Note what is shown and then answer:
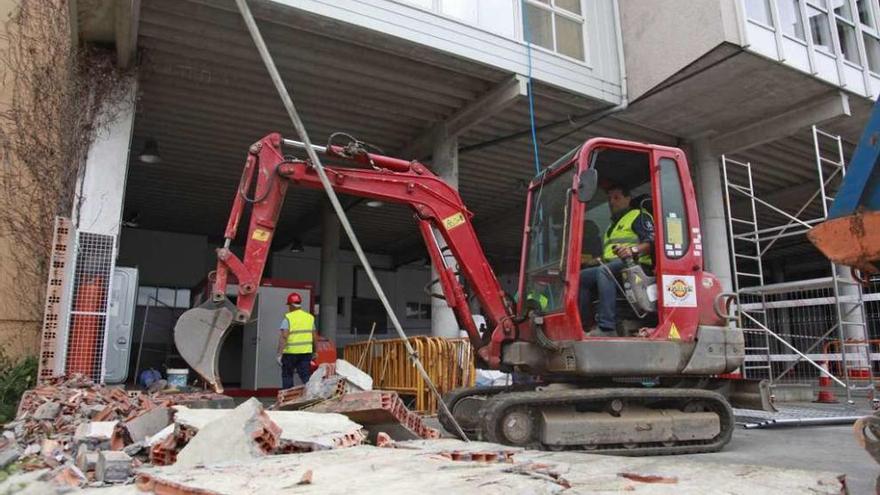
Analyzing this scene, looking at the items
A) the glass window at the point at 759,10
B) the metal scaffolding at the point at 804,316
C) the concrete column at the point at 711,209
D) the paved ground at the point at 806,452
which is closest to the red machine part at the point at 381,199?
the paved ground at the point at 806,452

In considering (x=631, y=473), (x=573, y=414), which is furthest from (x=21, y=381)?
(x=631, y=473)

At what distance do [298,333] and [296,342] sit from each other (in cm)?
15

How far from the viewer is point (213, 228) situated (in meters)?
23.0

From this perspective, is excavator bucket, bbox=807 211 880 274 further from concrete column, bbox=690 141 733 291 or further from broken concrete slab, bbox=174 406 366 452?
concrete column, bbox=690 141 733 291

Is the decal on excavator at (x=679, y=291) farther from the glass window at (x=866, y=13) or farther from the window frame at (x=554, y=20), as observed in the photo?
the glass window at (x=866, y=13)

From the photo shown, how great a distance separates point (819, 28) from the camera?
12336 millimetres

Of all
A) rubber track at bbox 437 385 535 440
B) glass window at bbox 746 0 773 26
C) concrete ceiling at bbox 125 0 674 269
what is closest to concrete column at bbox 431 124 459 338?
concrete ceiling at bbox 125 0 674 269

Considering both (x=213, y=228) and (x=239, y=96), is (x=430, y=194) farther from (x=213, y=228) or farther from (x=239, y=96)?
(x=213, y=228)

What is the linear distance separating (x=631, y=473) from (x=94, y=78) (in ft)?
32.3

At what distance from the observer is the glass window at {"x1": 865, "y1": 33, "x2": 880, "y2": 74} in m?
13.5

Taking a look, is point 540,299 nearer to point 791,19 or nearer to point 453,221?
point 453,221

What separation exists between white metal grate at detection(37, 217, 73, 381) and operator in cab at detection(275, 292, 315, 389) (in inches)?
123

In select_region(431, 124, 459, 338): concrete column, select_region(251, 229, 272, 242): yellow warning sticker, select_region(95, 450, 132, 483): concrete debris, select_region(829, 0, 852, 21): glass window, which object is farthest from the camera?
select_region(829, 0, 852, 21): glass window

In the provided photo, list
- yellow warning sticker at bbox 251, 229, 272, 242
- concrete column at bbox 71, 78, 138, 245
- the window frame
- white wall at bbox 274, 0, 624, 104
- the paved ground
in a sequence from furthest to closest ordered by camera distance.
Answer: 1. the window frame
2. white wall at bbox 274, 0, 624, 104
3. concrete column at bbox 71, 78, 138, 245
4. yellow warning sticker at bbox 251, 229, 272, 242
5. the paved ground
